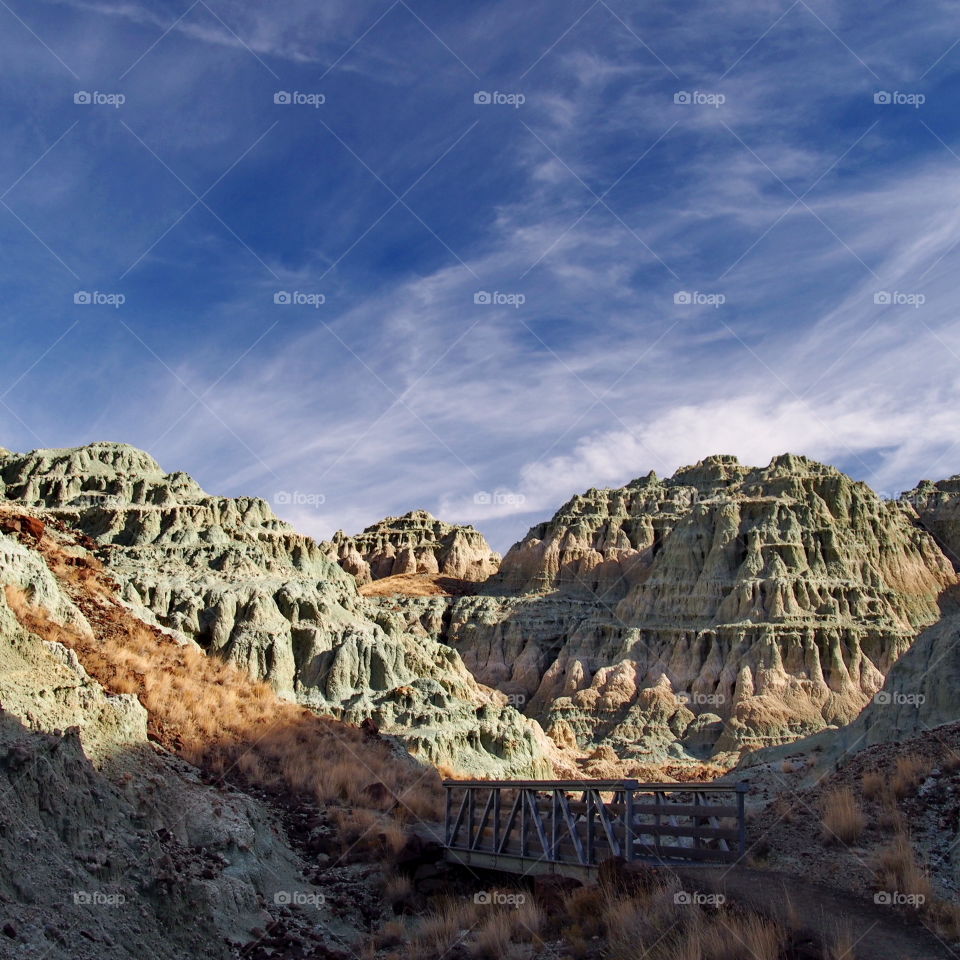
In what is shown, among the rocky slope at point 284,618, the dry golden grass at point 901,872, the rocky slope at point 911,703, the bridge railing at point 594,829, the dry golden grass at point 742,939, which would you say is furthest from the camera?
the rocky slope at point 284,618

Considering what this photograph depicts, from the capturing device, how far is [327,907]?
46.1 feet

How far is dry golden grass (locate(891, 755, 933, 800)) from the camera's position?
1456cm

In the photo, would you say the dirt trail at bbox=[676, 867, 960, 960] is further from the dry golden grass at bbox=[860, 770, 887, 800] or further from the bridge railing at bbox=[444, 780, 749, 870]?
the dry golden grass at bbox=[860, 770, 887, 800]

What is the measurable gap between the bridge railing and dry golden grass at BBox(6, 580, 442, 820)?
1986mm

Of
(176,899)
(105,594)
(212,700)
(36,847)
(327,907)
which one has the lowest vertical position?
(327,907)

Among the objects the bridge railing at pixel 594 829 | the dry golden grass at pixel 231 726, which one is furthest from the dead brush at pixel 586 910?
the dry golden grass at pixel 231 726

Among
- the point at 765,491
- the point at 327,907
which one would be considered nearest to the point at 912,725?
the point at 327,907

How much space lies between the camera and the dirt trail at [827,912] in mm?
9305

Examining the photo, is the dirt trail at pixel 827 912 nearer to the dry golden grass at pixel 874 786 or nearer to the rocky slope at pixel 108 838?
the dry golden grass at pixel 874 786

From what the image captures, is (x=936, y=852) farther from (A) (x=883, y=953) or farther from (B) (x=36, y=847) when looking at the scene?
(B) (x=36, y=847)

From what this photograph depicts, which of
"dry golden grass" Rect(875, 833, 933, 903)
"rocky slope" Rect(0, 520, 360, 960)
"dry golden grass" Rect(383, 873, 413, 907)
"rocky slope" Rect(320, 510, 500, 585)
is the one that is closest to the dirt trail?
"dry golden grass" Rect(875, 833, 933, 903)

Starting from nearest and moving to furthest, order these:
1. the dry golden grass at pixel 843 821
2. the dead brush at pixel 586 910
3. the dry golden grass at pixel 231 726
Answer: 1. the dead brush at pixel 586 910
2. the dry golden grass at pixel 843 821
3. the dry golden grass at pixel 231 726

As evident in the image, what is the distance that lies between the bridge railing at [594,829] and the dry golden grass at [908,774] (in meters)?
2.80

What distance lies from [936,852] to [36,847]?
12.3m
